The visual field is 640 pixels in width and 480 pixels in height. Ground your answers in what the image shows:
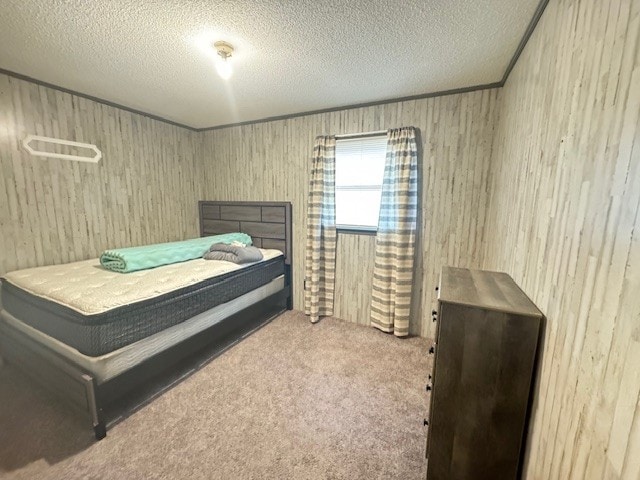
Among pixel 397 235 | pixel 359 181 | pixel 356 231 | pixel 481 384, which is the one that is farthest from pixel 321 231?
pixel 481 384

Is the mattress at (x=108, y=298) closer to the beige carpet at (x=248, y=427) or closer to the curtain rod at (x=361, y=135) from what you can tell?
the beige carpet at (x=248, y=427)

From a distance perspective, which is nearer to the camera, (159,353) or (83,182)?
(159,353)

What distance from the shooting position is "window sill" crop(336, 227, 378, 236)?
9.35 feet

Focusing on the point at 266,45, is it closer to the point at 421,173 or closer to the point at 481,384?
the point at 421,173

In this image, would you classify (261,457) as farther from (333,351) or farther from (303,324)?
(303,324)

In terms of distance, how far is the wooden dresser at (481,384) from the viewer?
1054 millimetres

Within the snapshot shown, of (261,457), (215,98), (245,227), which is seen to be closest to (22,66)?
(215,98)

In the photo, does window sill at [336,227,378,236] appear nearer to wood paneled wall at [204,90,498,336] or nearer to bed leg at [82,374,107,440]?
wood paneled wall at [204,90,498,336]

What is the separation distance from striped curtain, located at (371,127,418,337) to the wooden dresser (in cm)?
141

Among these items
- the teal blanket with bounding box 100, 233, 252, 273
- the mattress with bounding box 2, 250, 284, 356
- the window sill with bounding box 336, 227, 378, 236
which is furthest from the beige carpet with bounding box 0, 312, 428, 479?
the window sill with bounding box 336, 227, 378, 236

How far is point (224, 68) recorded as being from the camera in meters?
1.99

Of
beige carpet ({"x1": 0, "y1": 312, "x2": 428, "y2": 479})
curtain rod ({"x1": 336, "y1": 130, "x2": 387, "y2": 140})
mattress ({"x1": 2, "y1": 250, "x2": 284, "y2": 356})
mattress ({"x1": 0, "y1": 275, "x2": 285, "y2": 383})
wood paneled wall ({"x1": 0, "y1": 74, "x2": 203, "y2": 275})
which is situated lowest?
beige carpet ({"x1": 0, "y1": 312, "x2": 428, "y2": 479})

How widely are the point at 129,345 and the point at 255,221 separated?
207 cm

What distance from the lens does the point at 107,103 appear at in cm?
267
